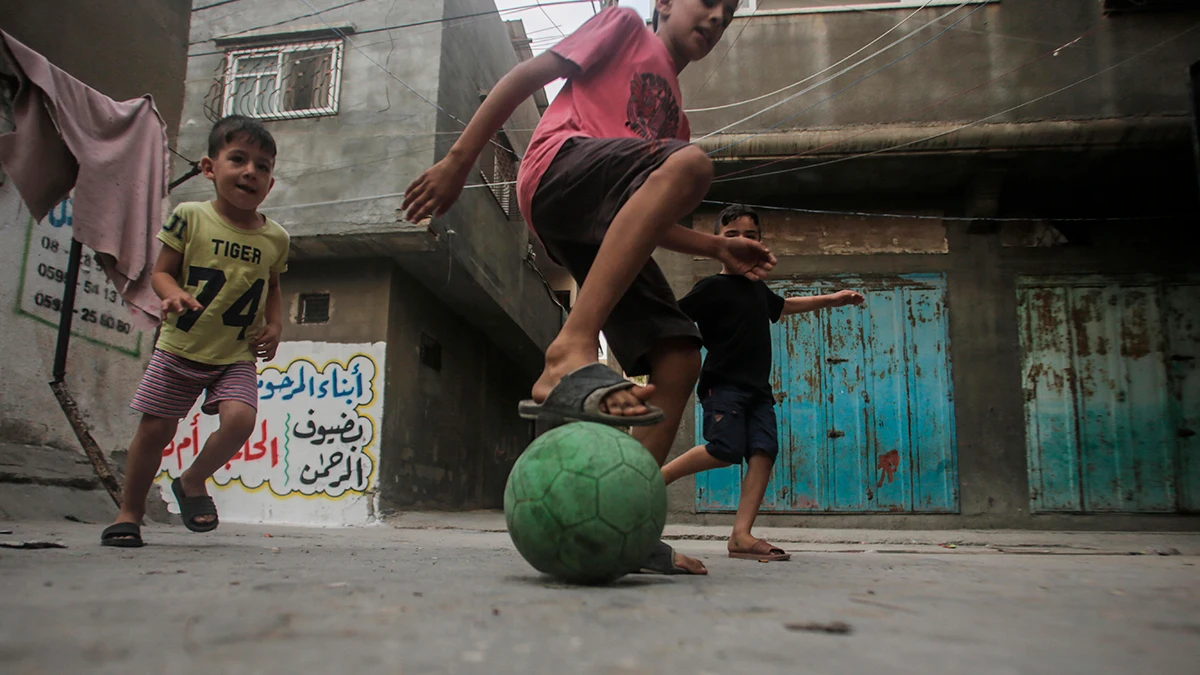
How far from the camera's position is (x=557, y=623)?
1035 mm

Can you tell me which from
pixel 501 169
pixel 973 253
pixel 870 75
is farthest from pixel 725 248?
pixel 501 169

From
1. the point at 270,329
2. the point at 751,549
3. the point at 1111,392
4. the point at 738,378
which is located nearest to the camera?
the point at 751,549

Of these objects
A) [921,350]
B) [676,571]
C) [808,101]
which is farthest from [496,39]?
[676,571]

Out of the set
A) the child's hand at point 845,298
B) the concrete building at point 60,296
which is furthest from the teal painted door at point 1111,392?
the concrete building at point 60,296

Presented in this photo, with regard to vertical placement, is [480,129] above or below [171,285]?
above

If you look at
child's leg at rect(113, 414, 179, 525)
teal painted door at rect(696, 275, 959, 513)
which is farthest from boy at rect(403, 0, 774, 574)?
teal painted door at rect(696, 275, 959, 513)

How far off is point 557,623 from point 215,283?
7.96 feet

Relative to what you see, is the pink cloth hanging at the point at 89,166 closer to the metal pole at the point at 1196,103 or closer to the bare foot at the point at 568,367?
the bare foot at the point at 568,367

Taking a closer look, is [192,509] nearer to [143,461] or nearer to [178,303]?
[143,461]

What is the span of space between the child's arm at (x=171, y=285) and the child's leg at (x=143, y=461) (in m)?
0.41

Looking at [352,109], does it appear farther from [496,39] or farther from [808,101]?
[808,101]

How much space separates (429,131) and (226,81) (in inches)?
116

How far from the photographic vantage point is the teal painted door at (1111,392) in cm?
746

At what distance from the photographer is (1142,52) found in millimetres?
7660
